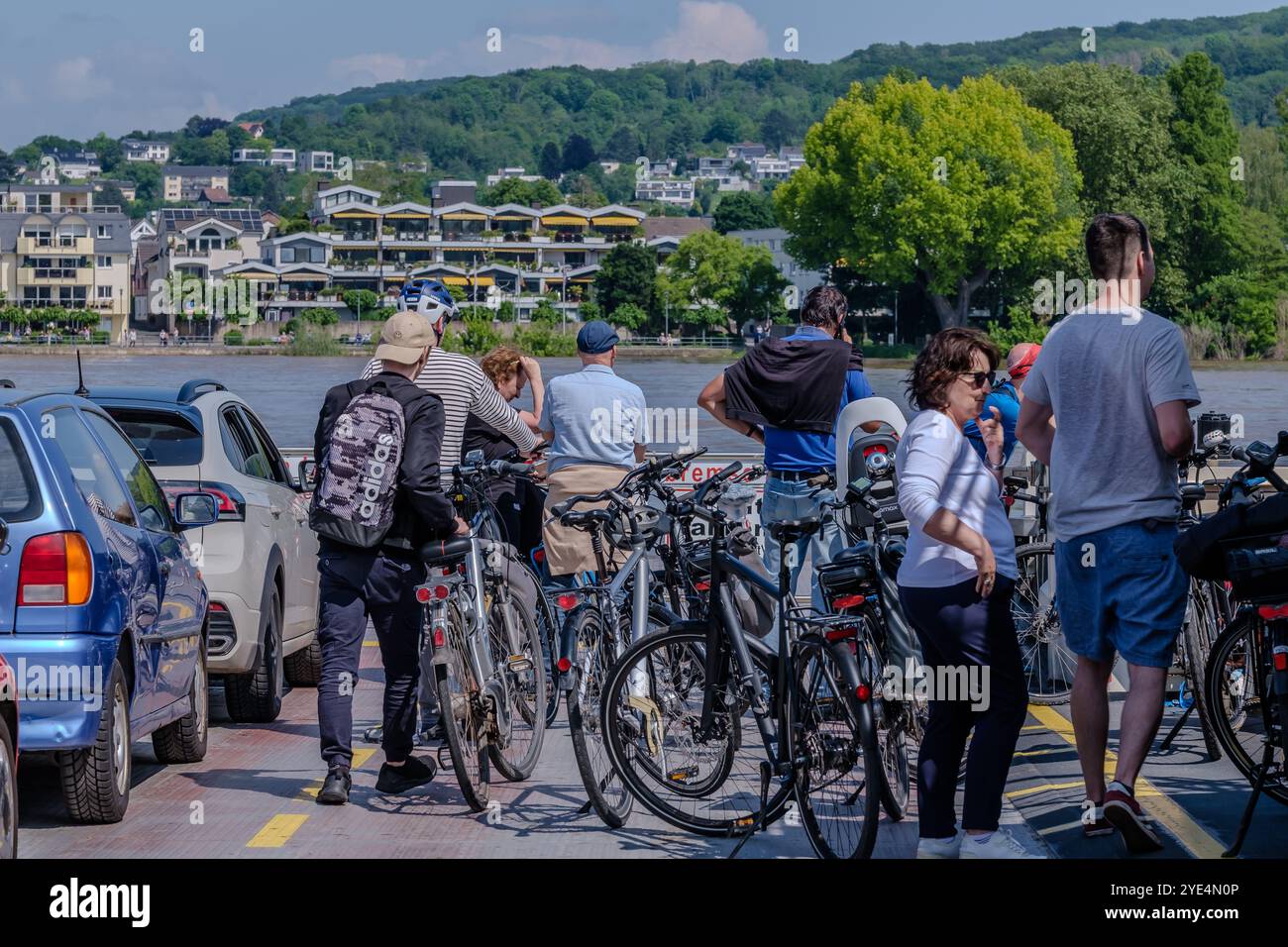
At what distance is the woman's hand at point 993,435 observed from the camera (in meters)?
9.89

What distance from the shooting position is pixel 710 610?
687cm

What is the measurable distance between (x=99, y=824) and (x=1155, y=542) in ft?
12.5

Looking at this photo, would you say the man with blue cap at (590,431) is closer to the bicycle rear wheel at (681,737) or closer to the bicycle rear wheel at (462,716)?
the bicycle rear wheel at (462,716)

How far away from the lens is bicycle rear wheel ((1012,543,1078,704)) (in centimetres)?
932

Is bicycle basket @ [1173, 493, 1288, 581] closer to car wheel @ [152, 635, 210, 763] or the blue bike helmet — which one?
the blue bike helmet

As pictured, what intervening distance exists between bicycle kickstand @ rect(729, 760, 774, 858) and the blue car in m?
2.22

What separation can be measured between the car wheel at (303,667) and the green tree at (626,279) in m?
141

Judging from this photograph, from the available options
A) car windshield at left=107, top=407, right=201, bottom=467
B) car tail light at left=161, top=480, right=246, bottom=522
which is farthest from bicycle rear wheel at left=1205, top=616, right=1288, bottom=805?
car windshield at left=107, top=407, right=201, bottom=467

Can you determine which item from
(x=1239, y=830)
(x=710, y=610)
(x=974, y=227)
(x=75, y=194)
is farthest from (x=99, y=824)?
(x=75, y=194)

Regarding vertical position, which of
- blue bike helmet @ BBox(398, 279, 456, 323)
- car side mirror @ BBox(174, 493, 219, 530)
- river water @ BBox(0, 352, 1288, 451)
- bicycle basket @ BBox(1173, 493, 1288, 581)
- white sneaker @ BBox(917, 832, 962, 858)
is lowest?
Result: river water @ BBox(0, 352, 1288, 451)

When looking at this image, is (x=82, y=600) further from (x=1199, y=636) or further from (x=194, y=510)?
(x=1199, y=636)

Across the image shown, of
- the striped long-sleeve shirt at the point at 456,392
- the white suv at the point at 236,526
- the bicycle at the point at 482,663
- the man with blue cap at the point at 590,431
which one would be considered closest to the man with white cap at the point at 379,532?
the bicycle at the point at 482,663

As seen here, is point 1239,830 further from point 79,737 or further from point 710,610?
point 79,737
